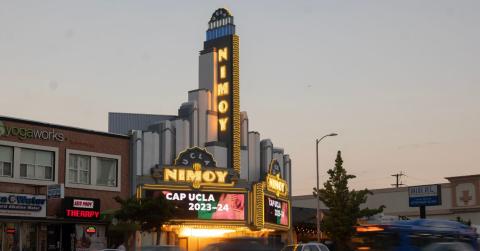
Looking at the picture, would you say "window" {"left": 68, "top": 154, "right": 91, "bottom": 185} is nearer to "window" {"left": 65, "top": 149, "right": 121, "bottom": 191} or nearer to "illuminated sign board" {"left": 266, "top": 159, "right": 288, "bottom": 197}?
"window" {"left": 65, "top": 149, "right": 121, "bottom": 191}

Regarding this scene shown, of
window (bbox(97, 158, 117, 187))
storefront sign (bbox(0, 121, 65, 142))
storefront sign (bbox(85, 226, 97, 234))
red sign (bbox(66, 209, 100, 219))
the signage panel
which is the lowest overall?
storefront sign (bbox(85, 226, 97, 234))

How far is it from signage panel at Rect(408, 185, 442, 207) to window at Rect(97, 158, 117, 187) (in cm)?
3226

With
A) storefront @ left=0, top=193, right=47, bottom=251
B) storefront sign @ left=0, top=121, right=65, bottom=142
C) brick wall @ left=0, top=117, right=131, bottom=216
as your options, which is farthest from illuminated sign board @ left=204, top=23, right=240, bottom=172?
storefront @ left=0, top=193, right=47, bottom=251

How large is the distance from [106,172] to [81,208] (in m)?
4.26

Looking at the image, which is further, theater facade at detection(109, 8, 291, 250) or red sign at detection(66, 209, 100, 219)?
theater facade at detection(109, 8, 291, 250)

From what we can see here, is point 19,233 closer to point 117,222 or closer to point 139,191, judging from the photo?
point 117,222

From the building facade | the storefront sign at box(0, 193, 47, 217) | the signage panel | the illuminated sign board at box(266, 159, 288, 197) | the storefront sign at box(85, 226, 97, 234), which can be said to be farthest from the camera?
the signage panel

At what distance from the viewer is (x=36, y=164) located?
1758 inches

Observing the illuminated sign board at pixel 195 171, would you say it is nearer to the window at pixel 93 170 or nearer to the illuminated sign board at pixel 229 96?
the illuminated sign board at pixel 229 96

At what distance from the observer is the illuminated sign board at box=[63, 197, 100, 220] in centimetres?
4428

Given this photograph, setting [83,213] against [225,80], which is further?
[225,80]

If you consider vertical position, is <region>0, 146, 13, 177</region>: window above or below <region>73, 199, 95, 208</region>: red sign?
above

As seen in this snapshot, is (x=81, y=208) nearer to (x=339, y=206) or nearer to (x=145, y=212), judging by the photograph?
(x=145, y=212)

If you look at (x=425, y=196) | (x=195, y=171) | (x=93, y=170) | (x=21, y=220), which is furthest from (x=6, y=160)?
(x=425, y=196)
